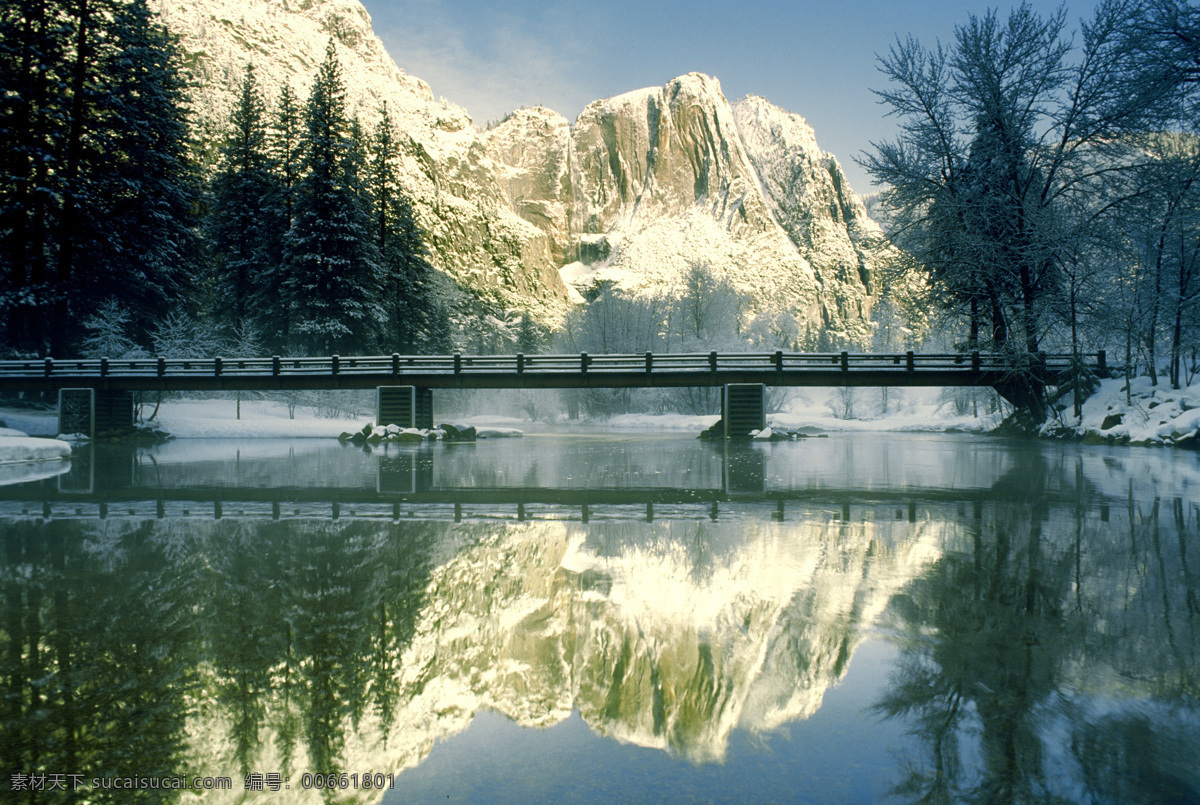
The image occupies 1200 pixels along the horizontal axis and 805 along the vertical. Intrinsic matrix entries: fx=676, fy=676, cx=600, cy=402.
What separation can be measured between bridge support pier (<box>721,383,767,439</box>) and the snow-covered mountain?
109 meters

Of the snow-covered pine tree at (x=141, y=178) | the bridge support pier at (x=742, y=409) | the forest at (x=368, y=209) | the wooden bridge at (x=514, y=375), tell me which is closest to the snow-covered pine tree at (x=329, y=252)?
the forest at (x=368, y=209)

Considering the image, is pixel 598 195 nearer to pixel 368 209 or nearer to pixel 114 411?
pixel 368 209

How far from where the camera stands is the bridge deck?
27.3 metres

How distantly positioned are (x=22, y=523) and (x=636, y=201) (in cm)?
18697

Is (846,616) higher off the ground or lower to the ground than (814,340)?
lower

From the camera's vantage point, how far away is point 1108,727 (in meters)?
3.09

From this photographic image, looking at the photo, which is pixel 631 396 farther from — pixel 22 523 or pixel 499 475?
pixel 22 523

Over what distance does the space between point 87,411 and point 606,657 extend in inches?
1256

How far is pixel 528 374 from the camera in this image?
27.9 metres

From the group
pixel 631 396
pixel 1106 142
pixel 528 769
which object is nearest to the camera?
pixel 528 769

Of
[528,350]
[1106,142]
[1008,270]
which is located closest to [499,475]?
[1008,270]

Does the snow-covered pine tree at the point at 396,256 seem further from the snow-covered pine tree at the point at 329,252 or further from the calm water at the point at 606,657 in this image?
the calm water at the point at 606,657

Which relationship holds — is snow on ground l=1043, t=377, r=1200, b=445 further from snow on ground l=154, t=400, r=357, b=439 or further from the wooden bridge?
snow on ground l=154, t=400, r=357, b=439

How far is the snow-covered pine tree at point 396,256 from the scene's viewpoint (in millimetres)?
44844
